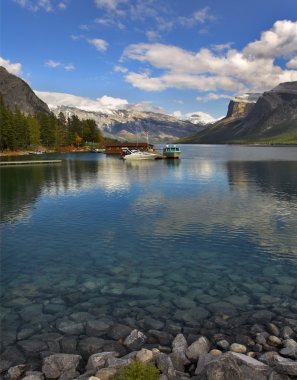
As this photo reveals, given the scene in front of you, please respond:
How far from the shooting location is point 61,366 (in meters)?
14.4

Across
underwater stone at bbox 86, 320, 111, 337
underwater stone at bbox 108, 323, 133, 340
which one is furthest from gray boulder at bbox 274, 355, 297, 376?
underwater stone at bbox 86, 320, 111, 337

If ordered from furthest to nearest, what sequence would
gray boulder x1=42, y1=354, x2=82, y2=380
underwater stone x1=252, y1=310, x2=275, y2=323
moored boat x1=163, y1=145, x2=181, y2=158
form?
moored boat x1=163, y1=145, x2=181, y2=158 → underwater stone x1=252, y1=310, x2=275, y2=323 → gray boulder x1=42, y1=354, x2=82, y2=380

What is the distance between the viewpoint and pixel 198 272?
25.4 meters

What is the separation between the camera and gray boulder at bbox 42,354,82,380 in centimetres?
1394

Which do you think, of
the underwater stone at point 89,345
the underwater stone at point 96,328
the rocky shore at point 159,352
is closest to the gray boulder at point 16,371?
the rocky shore at point 159,352

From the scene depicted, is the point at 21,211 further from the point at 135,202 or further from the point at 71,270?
the point at 71,270

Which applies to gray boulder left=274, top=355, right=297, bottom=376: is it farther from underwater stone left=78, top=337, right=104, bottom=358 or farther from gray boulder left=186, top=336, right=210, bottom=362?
underwater stone left=78, top=337, right=104, bottom=358

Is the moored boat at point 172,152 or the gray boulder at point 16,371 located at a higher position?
the moored boat at point 172,152

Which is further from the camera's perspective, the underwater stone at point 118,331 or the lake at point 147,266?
the lake at point 147,266

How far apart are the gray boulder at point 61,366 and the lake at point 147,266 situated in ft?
5.16

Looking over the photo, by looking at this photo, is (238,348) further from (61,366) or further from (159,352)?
(61,366)

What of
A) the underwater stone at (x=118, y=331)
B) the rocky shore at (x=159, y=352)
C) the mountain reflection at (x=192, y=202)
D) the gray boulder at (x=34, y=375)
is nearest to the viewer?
the rocky shore at (x=159, y=352)

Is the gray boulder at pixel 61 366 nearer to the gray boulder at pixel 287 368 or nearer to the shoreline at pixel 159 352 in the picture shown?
the shoreline at pixel 159 352

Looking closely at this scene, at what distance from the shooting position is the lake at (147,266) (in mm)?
18781
